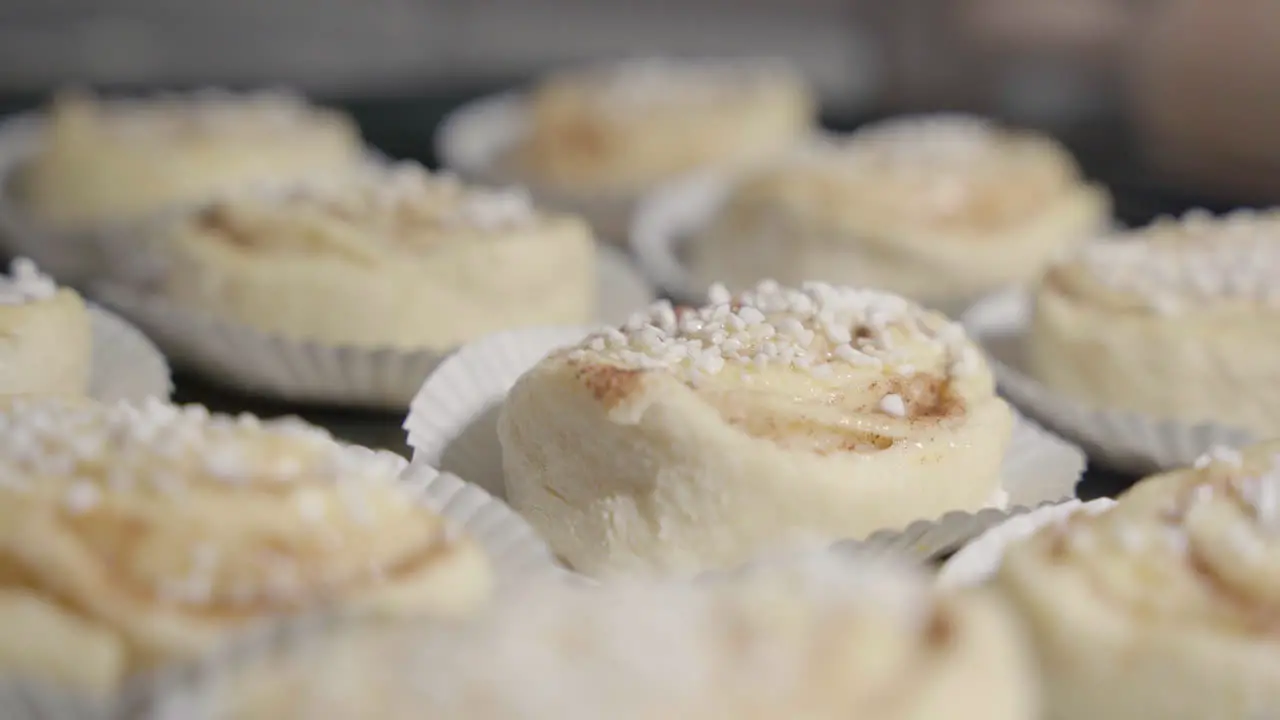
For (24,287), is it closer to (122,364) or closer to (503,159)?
(122,364)

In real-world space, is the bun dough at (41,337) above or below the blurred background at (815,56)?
above

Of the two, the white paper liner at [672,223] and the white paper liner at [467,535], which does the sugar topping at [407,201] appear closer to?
the white paper liner at [672,223]

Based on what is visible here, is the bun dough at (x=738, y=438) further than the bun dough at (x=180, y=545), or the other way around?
the bun dough at (x=738, y=438)

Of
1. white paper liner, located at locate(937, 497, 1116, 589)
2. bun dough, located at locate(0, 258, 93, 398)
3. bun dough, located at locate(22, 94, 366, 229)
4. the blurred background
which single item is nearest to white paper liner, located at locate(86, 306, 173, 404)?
bun dough, located at locate(0, 258, 93, 398)

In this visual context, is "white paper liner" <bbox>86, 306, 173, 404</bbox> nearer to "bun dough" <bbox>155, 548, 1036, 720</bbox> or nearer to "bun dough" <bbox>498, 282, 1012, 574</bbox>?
"bun dough" <bbox>498, 282, 1012, 574</bbox>

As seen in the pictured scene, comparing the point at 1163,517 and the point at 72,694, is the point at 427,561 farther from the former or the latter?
the point at 1163,517

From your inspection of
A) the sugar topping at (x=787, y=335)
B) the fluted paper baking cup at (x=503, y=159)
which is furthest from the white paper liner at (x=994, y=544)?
A: the fluted paper baking cup at (x=503, y=159)
